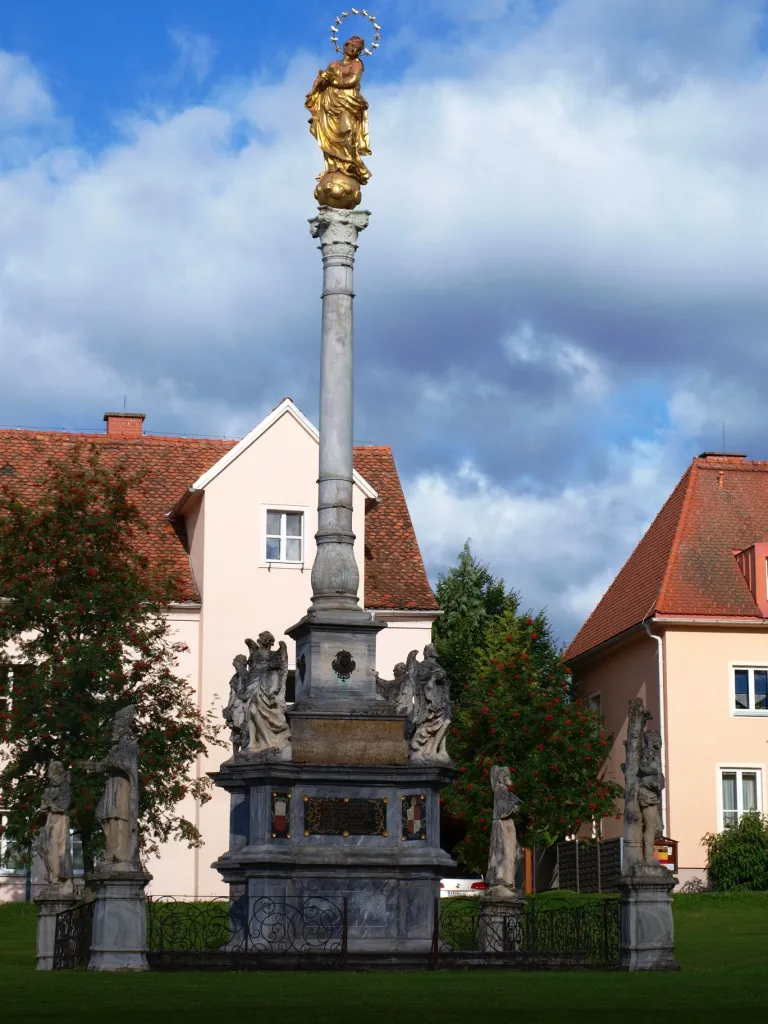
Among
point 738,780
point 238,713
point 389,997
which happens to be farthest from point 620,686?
point 389,997

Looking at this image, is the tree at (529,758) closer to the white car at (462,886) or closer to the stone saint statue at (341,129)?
the white car at (462,886)

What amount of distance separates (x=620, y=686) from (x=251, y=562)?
1212 centimetres

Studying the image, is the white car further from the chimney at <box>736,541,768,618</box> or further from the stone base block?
the stone base block

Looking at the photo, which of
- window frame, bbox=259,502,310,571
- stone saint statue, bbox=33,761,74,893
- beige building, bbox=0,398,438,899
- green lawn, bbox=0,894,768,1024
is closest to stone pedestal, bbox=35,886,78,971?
green lawn, bbox=0,894,768,1024

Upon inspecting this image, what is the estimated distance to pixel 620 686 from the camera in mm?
48656

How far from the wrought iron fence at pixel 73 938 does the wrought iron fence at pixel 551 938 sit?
14.6ft

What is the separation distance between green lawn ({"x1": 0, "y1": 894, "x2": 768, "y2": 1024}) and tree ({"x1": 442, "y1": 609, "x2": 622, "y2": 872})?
63.3ft

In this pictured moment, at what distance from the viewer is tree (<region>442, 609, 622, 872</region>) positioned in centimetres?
4312

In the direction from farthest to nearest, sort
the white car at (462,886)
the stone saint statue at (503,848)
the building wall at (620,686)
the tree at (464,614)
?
the tree at (464,614) < the building wall at (620,686) < the white car at (462,886) < the stone saint statue at (503,848)

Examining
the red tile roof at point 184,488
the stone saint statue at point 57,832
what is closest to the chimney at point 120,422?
the red tile roof at point 184,488

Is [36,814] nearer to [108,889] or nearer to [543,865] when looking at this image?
[108,889]

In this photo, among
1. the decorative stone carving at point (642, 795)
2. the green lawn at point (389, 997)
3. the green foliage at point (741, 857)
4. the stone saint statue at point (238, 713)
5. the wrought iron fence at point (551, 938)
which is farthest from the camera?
the green foliage at point (741, 857)

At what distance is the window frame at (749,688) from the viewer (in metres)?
45.1

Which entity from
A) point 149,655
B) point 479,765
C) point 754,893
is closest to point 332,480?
point 149,655
